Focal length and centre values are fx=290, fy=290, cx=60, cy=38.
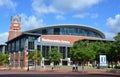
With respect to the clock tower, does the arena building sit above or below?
below

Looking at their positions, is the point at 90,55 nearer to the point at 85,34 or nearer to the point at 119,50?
the point at 119,50

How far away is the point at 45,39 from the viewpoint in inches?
5300

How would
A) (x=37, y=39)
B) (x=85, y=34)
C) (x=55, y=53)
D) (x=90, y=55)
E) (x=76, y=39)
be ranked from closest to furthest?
(x=90, y=55) < (x=55, y=53) < (x=37, y=39) < (x=76, y=39) < (x=85, y=34)

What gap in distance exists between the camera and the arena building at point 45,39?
12295 centimetres

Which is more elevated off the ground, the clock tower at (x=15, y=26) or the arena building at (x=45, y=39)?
the clock tower at (x=15, y=26)

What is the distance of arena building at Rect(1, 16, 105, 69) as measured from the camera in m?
123

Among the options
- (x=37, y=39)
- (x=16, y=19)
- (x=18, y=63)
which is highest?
(x=16, y=19)

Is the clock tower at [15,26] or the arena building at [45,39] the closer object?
the arena building at [45,39]

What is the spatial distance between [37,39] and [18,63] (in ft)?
44.2

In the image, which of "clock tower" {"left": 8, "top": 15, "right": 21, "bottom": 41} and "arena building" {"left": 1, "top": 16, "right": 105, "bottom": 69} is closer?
"arena building" {"left": 1, "top": 16, "right": 105, "bottom": 69}

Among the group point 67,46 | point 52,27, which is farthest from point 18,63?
point 52,27

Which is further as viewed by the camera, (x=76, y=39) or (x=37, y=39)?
(x=76, y=39)

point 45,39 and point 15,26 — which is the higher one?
point 15,26

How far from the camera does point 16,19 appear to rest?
158500mm
